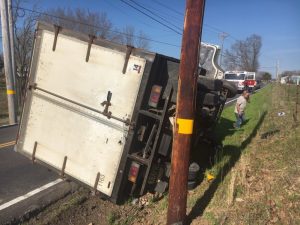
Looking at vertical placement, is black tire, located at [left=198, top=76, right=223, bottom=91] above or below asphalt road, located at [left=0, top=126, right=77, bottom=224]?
above

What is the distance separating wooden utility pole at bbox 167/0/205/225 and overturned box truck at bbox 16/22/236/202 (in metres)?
0.59

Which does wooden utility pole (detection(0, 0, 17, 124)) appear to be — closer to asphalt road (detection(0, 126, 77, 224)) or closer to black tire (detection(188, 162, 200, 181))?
asphalt road (detection(0, 126, 77, 224))

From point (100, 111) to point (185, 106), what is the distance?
4.35ft

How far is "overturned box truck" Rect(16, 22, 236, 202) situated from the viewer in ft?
15.1

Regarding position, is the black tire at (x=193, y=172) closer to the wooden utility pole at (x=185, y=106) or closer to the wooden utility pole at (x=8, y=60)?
the wooden utility pole at (x=185, y=106)

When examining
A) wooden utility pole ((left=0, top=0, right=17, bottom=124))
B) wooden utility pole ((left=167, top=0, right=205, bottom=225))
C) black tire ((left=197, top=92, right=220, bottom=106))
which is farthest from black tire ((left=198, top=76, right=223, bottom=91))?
wooden utility pole ((left=0, top=0, right=17, bottom=124))

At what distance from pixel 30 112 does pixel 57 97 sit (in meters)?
0.63

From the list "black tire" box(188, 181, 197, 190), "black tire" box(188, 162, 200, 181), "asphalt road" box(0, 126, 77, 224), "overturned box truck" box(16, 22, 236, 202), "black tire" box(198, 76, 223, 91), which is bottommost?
"asphalt road" box(0, 126, 77, 224)

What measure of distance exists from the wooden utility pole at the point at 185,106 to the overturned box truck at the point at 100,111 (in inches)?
23.2

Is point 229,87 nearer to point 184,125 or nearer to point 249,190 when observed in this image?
point 249,190

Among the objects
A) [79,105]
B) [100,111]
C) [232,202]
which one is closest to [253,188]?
[232,202]

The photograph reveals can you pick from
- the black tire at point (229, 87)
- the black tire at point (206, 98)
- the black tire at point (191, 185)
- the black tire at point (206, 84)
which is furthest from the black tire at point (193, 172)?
the black tire at point (229, 87)

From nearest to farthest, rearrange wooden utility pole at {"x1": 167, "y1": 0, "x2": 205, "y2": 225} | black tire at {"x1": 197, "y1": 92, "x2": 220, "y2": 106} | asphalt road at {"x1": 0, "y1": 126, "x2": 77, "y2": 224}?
wooden utility pole at {"x1": 167, "y1": 0, "x2": 205, "y2": 225} < asphalt road at {"x1": 0, "y1": 126, "x2": 77, "y2": 224} < black tire at {"x1": 197, "y1": 92, "x2": 220, "y2": 106}

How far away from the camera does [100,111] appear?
15.6 ft
